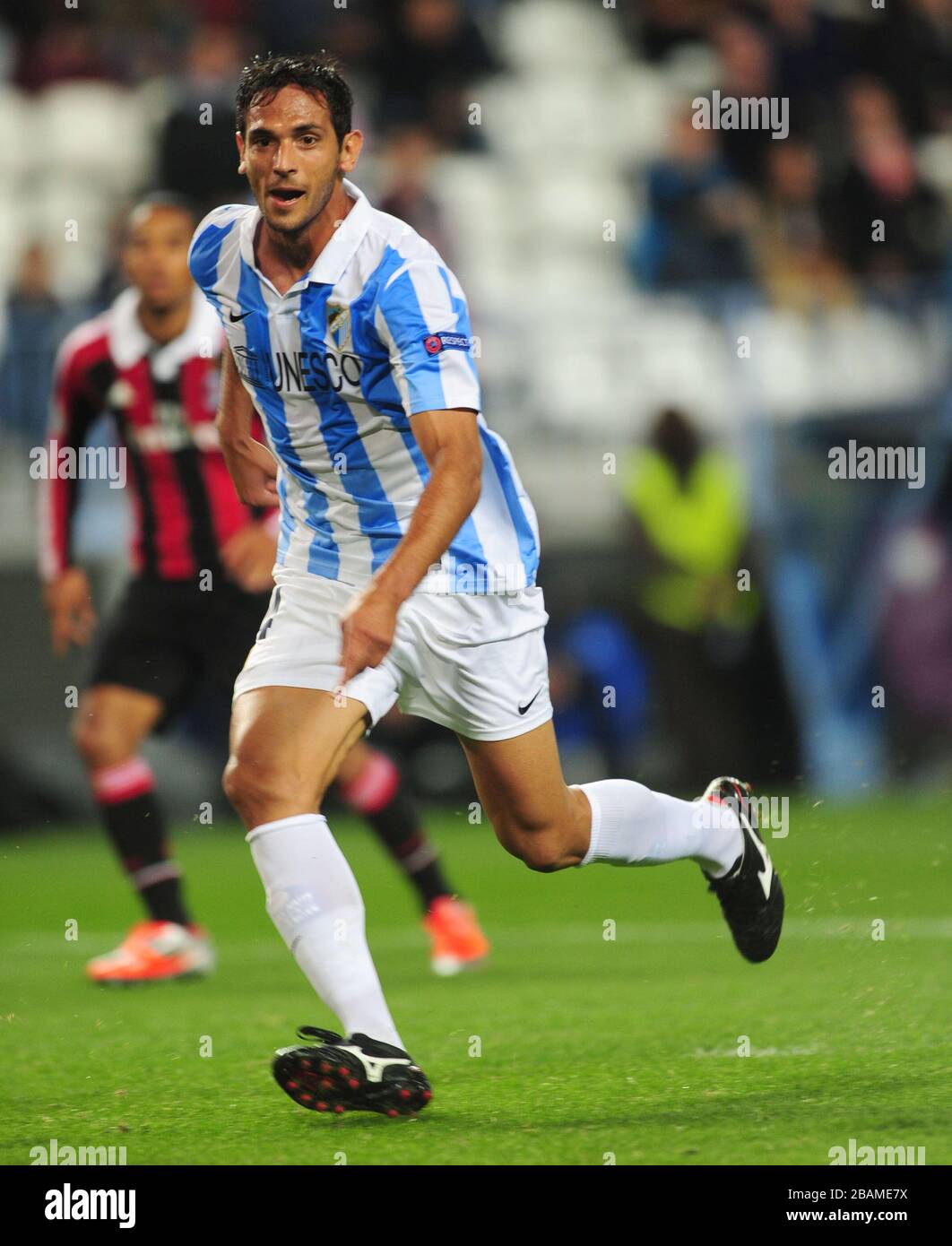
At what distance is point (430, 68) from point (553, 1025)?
350 inches

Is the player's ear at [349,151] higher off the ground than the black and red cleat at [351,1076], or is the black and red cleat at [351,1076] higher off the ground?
the player's ear at [349,151]

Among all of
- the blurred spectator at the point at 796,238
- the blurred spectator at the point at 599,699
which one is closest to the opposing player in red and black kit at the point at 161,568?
the blurred spectator at the point at 599,699

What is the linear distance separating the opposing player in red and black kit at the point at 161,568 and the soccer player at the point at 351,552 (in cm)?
190

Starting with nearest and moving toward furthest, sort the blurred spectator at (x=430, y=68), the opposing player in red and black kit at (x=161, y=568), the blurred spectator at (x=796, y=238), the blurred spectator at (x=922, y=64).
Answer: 1. the opposing player in red and black kit at (x=161, y=568)
2. the blurred spectator at (x=796, y=238)
3. the blurred spectator at (x=922, y=64)
4. the blurred spectator at (x=430, y=68)

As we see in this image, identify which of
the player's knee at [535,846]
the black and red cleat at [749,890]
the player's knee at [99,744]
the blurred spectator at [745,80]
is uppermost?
the blurred spectator at [745,80]

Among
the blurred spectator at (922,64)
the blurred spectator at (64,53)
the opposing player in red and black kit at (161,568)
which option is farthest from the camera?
the blurred spectator at (64,53)

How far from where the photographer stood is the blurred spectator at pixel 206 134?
9.49m

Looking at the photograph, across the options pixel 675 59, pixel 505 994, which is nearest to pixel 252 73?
pixel 505 994

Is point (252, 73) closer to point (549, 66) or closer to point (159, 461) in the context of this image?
point (159, 461)

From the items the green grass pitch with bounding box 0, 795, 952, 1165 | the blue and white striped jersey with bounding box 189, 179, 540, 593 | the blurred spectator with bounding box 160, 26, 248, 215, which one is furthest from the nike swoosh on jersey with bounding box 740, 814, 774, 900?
the blurred spectator with bounding box 160, 26, 248, 215

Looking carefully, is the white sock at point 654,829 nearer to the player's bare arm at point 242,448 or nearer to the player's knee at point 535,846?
the player's knee at point 535,846

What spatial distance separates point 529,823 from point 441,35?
31.3ft

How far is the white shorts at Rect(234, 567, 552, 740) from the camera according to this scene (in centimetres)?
401

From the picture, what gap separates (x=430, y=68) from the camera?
41.9 ft
